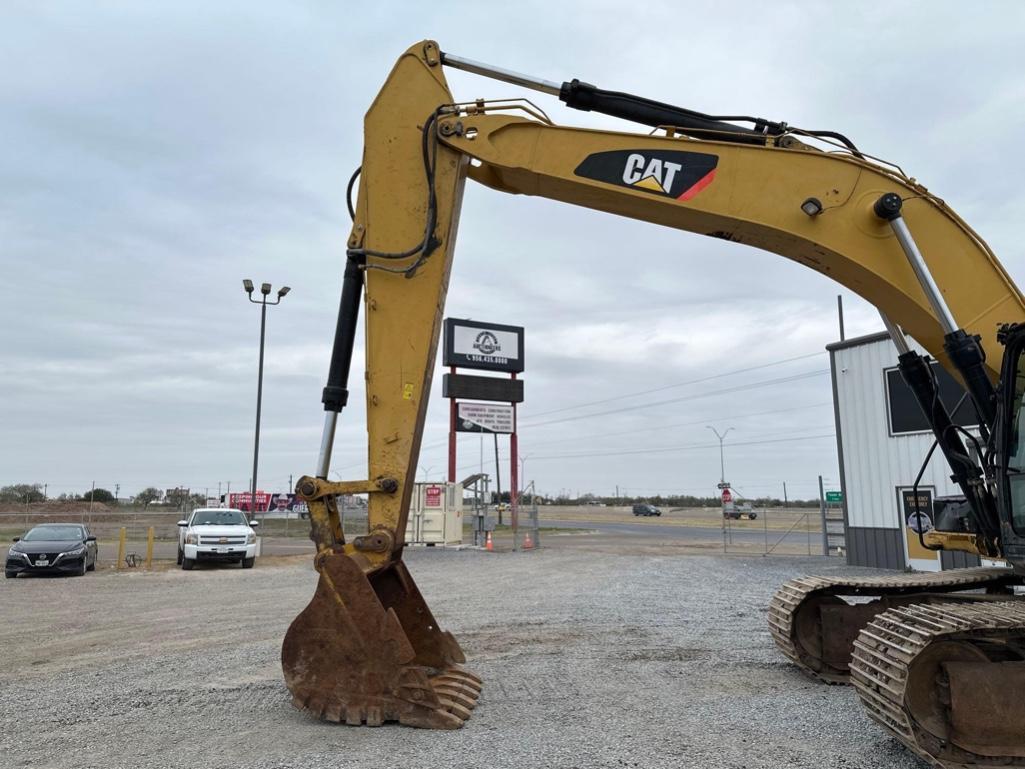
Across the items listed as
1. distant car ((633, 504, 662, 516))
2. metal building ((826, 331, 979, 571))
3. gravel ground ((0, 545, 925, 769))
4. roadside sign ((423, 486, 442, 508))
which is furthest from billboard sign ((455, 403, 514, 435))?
distant car ((633, 504, 662, 516))

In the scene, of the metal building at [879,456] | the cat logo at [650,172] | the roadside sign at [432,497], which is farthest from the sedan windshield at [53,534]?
the metal building at [879,456]

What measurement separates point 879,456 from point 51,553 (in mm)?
20104

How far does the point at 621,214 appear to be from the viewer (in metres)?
6.38

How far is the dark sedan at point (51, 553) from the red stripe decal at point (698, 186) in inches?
670

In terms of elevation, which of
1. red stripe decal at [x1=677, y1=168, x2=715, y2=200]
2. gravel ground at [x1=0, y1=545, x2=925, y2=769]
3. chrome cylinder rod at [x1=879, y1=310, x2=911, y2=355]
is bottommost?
gravel ground at [x1=0, y1=545, x2=925, y2=769]

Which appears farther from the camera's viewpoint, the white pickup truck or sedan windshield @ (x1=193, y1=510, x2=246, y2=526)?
sedan windshield @ (x1=193, y1=510, x2=246, y2=526)

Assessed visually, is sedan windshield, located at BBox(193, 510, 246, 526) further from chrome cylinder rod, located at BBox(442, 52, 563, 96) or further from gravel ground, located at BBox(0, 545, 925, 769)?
chrome cylinder rod, located at BBox(442, 52, 563, 96)

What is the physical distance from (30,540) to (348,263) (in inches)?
624

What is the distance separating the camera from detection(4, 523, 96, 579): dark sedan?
667 inches

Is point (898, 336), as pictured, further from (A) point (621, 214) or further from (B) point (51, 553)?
(B) point (51, 553)

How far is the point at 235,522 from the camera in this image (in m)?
20.9

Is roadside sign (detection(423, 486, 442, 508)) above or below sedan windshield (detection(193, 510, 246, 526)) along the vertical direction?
above

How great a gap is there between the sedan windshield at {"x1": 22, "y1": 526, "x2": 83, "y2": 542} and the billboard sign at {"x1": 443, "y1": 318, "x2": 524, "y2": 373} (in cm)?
1446

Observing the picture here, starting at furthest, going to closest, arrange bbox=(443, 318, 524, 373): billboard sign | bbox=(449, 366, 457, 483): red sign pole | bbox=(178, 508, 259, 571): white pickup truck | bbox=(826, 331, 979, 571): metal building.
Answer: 1. bbox=(443, 318, 524, 373): billboard sign
2. bbox=(449, 366, 457, 483): red sign pole
3. bbox=(178, 508, 259, 571): white pickup truck
4. bbox=(826, 331, 979, 571): metal building
